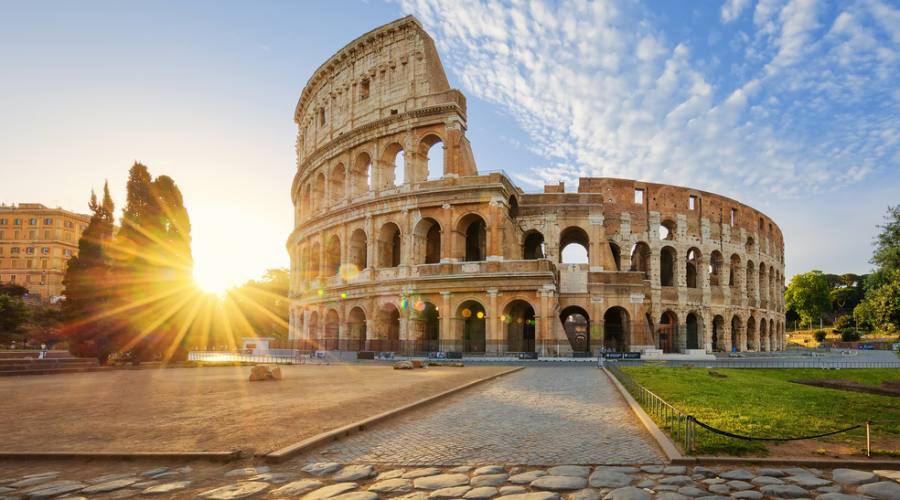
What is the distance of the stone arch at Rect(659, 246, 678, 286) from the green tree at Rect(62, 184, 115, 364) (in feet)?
121

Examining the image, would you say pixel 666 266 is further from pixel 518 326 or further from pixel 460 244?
pixel 460 244

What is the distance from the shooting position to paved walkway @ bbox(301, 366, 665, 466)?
255 inches

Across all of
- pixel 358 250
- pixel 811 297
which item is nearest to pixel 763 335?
pixel 358 250

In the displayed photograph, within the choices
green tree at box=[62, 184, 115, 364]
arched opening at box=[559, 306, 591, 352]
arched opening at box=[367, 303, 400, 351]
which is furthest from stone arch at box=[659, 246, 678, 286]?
green tree at box=[62, 184, 115, 364]

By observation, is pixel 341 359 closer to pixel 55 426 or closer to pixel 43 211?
pixel 55 426

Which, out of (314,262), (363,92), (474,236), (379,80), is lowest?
(314,262)

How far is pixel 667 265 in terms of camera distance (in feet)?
148

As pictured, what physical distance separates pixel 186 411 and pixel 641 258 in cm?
3847

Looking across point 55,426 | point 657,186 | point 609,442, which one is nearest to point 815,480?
point 609,442

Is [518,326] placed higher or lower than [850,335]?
higher

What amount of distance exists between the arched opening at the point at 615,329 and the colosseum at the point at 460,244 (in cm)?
16

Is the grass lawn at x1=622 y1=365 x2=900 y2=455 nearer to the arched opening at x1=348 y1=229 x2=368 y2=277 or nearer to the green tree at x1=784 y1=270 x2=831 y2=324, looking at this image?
the arched opening at x1=348 y1=229 x2=368 y2=277

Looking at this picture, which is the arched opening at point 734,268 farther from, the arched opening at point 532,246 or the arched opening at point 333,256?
the arched opening at point 333,256

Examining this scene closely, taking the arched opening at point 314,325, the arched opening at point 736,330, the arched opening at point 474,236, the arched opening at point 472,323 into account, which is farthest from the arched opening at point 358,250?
the arched opening at point 736,330
